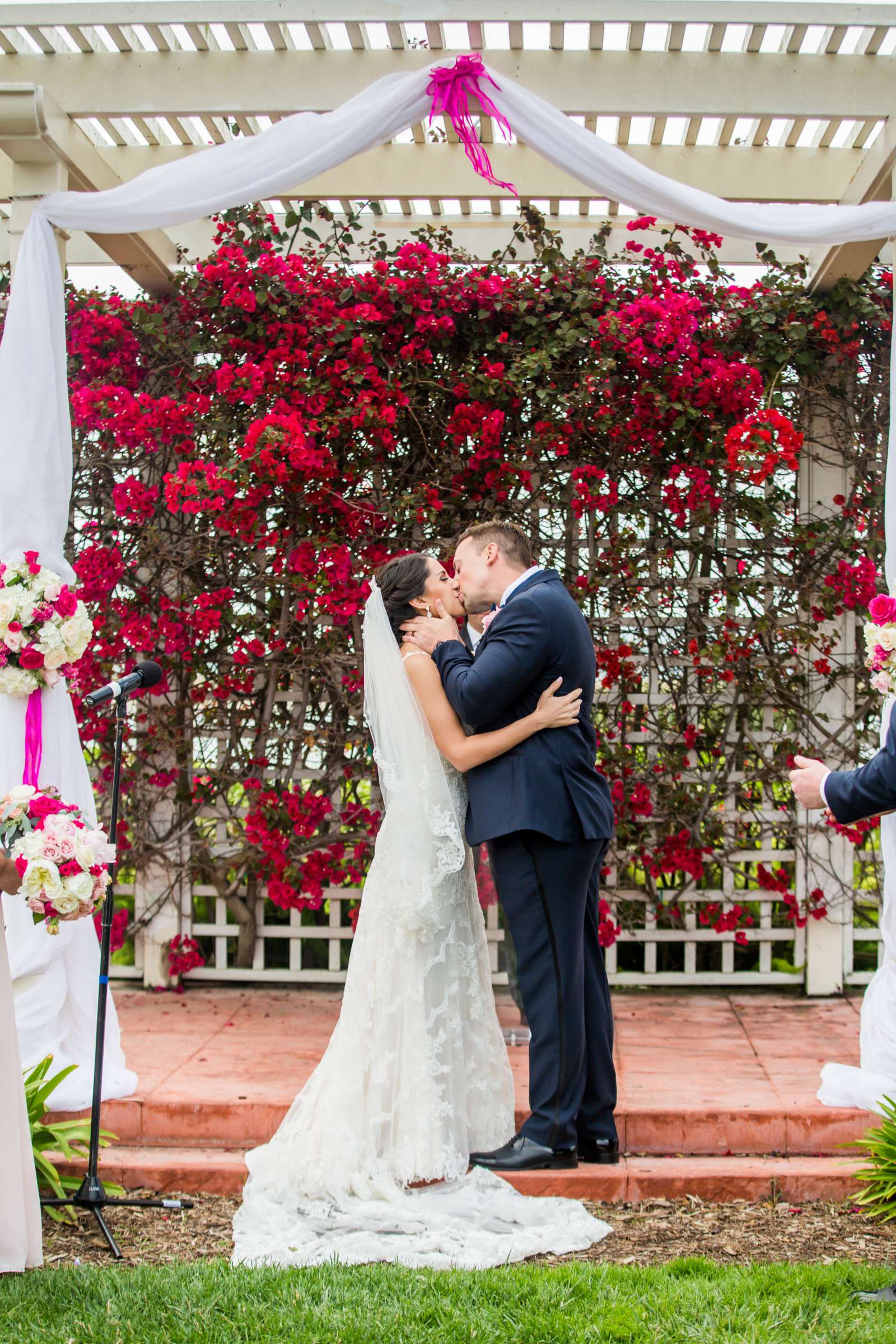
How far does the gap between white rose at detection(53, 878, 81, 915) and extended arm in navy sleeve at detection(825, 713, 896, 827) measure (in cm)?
194

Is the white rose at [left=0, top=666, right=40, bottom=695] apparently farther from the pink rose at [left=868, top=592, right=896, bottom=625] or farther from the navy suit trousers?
the pink rose at [left=868, top=592, right=896, bottom=625]

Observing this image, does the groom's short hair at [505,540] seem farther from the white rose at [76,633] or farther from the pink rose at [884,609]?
the white rose at [76,633]

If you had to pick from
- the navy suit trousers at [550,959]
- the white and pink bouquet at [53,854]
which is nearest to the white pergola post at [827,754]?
the navy suit trousers at [550,959]

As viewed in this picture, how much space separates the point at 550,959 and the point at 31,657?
198 centimetres

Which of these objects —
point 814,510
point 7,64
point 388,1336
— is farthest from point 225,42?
point 388,1336

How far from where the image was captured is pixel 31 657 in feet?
13.1

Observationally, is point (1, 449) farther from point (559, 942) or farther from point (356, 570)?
point (559, 942)

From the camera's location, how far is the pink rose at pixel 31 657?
3.98m

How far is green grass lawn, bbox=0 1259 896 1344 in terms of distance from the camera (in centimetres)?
258

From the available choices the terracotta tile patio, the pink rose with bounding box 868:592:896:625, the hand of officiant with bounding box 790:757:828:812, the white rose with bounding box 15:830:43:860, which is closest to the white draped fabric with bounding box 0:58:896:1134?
the pink rose with bounding box 868:592:896:625

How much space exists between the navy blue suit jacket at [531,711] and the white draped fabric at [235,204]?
47.4 inches

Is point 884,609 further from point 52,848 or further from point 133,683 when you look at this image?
point 52,848

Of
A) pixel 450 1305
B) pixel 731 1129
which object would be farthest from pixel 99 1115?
pixel 731 1129

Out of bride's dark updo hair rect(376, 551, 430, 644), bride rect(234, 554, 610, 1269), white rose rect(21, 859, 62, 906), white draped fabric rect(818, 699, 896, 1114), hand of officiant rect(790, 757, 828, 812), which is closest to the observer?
white rose rect(21, 859, 62, 906)
